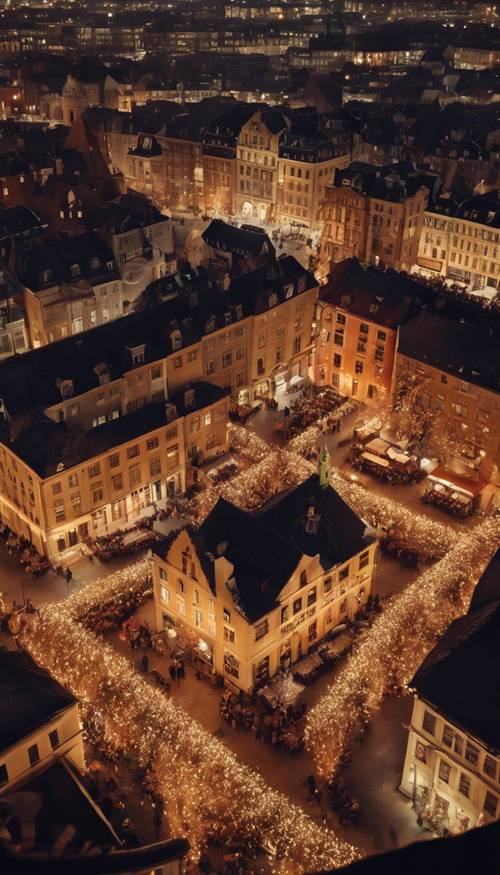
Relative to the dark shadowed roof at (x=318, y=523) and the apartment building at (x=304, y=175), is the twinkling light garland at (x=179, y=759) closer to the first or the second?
the dark shadowed roof at (x=318, y=523)

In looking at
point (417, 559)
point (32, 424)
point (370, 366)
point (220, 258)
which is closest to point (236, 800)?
point (417, 559)

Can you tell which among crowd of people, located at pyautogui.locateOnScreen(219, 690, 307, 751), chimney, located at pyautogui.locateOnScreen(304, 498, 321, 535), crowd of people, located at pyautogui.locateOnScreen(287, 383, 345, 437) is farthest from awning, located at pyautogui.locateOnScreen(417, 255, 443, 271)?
crowd of people, located at pyautogui.locateOnScreen(219, 690, 307, 751)

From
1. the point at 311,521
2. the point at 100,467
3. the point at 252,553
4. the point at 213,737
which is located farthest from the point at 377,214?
the point at 213,737

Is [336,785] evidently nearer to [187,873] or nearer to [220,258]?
[187,873]

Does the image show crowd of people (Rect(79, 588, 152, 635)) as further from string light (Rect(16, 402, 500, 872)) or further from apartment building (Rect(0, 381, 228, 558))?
apartment building (Rect(0, 381, 228, 558))

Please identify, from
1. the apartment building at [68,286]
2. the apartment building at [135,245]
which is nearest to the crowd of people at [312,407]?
the apartment building at [135,245]

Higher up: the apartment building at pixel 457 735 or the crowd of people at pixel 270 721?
the apartment building at pixel 457 735
